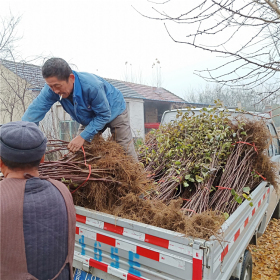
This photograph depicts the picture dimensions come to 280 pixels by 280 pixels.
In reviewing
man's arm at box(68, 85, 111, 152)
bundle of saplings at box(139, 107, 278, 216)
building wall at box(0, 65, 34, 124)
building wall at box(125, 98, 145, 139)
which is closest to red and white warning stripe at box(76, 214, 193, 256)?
man's arm at box(68, 85, 111, 152)

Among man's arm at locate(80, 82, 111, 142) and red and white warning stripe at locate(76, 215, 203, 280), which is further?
man's arm at locate(80, 82, 111, 142)

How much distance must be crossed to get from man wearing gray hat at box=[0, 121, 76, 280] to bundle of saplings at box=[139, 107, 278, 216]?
167cm

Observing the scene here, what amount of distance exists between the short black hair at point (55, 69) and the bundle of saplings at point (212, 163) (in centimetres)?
164

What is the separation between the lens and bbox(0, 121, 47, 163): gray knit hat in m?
1.11

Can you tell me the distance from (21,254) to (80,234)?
1.08 metres

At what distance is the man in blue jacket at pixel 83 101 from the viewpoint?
2.18 m

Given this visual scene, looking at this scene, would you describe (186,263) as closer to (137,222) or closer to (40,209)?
(137,222)

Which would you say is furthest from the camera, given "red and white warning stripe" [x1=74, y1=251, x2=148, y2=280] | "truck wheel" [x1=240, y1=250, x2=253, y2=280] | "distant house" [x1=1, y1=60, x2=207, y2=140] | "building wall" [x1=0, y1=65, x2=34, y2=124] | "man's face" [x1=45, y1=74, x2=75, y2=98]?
"distant house" [x1=1, y1=60, x2=207, y2=140]

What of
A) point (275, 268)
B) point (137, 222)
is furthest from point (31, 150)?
point (275, 268)

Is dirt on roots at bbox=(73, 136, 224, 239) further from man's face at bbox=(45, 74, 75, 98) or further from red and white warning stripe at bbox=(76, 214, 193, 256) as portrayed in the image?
man's face at bbox=(45, 74, 75, 98)

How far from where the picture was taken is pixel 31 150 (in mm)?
1137

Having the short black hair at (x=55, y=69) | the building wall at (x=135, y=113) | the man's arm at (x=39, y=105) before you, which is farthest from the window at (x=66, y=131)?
the building wall at (x=135, y=113)

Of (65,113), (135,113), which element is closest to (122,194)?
(65,113)

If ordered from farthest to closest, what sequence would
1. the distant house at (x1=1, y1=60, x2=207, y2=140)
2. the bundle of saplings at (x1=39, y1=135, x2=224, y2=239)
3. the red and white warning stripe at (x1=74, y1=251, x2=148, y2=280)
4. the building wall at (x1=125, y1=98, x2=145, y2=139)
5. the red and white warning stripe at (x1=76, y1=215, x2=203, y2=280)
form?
the building wall at (x1=125, y1=98, x2=145, y2=139)
the distant house at (x1=1, y1=60, x2=207, y2=140)
the bundle of saplings at (x1=39, y1=135, x2=224, y2=239)
the red and white warning stripe at (x1=74, y1=251, x2=148, y2=280)
the red and white warning stripe at (x1=76, y1=215, x2=203, y2=280)
